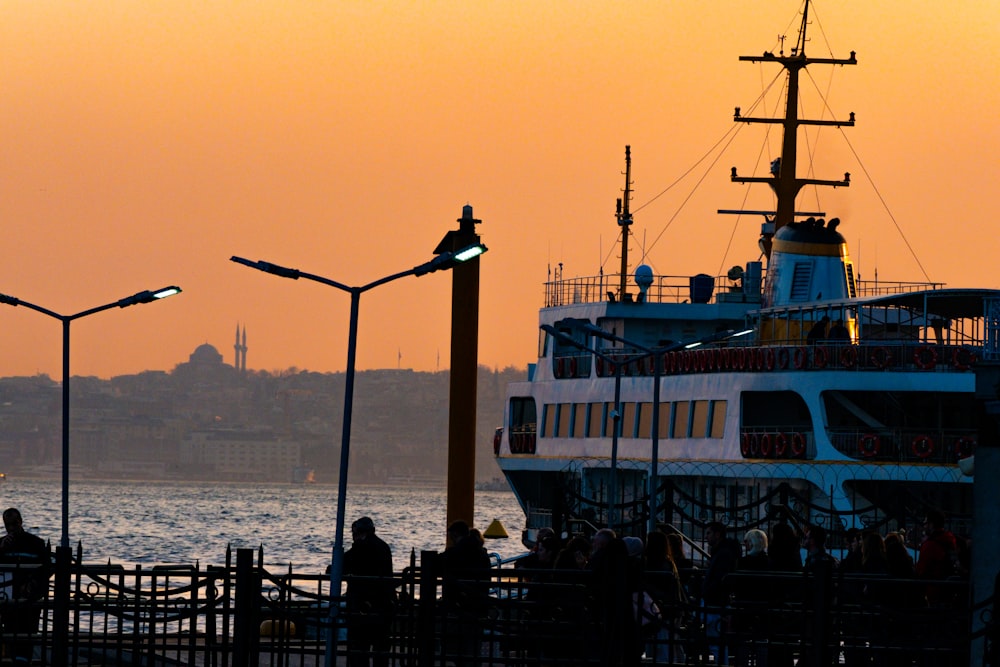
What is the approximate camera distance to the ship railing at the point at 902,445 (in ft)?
138

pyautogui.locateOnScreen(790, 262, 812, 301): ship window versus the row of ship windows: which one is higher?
pyautogui.locateOnScreen(790, 262, 812, 301): ship window

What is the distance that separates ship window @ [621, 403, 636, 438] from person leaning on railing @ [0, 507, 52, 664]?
103ft

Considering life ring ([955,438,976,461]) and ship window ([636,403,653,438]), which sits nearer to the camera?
life ring ([955,438,976,461])

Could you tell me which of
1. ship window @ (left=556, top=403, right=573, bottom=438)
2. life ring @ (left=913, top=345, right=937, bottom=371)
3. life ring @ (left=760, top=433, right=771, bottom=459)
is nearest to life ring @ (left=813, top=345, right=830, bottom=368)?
life ring @ (left=913, top=345, right=937, bottom=371)

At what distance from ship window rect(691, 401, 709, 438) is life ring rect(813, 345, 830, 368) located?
507 cm

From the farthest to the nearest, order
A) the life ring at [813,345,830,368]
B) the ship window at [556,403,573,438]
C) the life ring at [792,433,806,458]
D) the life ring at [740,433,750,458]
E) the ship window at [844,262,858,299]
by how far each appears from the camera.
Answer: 1. the ship window at [556,403,573,438]
2. the ship window at [844,262,858,299]
3. the life ring at [740,433,750,458]
4. the life ring at [813,345,830,368]
5. the life ring at [792,433,806,458]

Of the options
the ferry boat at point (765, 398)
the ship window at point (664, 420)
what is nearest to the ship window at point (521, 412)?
the ferry boat at point (765, 398)

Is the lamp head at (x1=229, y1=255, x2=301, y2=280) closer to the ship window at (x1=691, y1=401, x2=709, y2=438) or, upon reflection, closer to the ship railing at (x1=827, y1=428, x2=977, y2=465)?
the ship railing at (x1=827, y1=428, x2=977, y2=465)

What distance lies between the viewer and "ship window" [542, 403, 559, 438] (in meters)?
56.3

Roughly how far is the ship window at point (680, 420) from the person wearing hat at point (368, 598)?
29.4 m

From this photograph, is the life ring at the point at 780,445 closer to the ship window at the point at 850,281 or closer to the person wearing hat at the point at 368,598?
the ship window at the point at 850,281

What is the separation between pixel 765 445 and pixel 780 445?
70cm

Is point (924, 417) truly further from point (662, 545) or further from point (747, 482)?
point (662, 545)

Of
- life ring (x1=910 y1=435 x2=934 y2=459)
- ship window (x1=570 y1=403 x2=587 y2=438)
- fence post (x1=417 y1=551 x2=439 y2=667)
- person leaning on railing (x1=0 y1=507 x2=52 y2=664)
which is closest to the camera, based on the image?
→ fence post (x1=417 y1=551 x2=439 y2=667)
